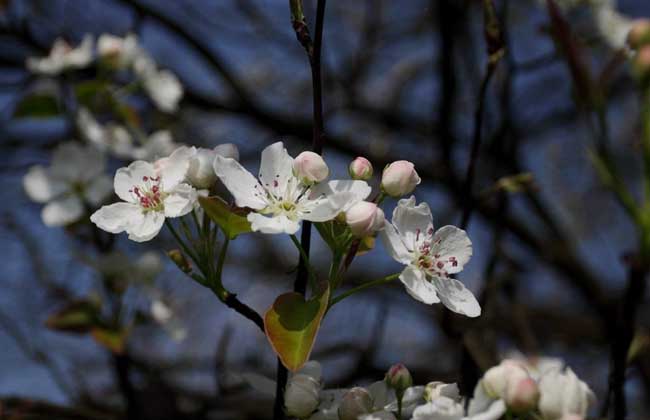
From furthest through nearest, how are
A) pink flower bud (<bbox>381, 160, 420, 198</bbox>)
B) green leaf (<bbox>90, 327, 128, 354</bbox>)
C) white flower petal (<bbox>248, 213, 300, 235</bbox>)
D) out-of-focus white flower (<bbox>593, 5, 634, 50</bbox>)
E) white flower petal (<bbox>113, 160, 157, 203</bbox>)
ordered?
out-of-focus white flower (<bbox>593, 5, 634, 50</bbox>)
green leaf (<bbox>90, 327, 128, 354</bbox>)
white flower petal (<bbox>113, 160, 157, 203</bbox>)
pink flower bud (<bbox>381, 160, 420, 198</bbox>)
white flower petal (<bbox>248, 213, 300, 235</bbox>)

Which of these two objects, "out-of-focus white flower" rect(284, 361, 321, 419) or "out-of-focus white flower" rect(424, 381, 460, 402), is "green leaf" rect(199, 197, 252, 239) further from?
"out-of-focus white flower" rect(424, 381, 460, 402)

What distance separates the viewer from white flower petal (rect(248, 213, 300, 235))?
0.90 meters

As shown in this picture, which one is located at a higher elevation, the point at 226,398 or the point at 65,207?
the point at 65,207

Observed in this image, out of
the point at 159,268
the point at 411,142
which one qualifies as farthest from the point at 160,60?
the point at 159,268

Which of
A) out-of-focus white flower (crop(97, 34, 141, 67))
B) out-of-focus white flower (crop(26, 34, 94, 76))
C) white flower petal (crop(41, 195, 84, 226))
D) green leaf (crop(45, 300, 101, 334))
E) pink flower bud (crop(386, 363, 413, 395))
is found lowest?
pink flower bud (crop(386, 363, 413, 395))

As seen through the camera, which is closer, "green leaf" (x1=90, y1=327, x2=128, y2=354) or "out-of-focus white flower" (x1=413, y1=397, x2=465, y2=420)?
"out-of-focus white flower" (x1=413, y1=397, x2=465, y2=420)

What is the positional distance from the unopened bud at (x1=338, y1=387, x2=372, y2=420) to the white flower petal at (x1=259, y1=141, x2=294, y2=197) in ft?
0.94

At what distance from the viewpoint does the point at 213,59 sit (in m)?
2.87

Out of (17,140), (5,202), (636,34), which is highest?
(17,140)

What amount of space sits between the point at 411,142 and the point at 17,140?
6.24ft

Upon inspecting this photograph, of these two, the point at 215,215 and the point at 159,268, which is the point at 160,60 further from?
the point at 215,215

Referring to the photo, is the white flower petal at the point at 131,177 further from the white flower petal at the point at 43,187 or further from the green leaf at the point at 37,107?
the green leaf at the point at 37,107

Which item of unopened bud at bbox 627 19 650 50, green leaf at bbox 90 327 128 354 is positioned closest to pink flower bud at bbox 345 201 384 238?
unopened bud at bbox 627 19 650 50

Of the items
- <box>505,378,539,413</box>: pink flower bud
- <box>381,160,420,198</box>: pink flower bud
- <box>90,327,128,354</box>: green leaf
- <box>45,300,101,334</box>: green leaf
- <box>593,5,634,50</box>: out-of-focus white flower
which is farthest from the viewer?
<box>593,5,634,50</box>: out-of-focus white flower
